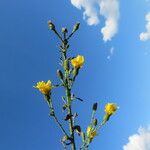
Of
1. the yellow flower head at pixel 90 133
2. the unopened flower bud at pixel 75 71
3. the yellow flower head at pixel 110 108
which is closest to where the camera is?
the yellow flower head at pixel 90 133

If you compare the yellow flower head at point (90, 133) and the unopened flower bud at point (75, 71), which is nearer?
the yellow flower head at point (90, 133)

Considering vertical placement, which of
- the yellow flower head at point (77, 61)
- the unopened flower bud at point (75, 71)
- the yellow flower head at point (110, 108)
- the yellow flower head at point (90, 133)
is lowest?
the yellow flower head at point (90, 133)

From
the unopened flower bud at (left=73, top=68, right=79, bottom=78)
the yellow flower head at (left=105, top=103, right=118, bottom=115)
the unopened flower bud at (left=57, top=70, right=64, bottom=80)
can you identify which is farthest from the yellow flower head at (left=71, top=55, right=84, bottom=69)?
the yellow flower head at (left=105, top=103, right=118, bottom=115)

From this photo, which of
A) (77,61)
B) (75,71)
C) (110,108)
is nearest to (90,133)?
(110,108)

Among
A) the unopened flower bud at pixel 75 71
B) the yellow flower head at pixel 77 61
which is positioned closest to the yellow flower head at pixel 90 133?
the unopened flower bud at pixel 75 71

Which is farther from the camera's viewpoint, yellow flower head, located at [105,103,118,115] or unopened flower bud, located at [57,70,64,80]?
yellow flower head, located at [105,103,118,115]

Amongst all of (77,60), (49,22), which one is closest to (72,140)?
(77,60)

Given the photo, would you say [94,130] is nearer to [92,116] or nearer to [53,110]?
[92,116]

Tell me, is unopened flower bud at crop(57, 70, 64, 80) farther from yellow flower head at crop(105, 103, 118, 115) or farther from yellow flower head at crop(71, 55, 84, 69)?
yellow flower head at crop(105, 103, 118, 115)

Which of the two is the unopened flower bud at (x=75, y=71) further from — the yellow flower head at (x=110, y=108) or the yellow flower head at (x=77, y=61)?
the yellow flower head at (x=110, y=108)
